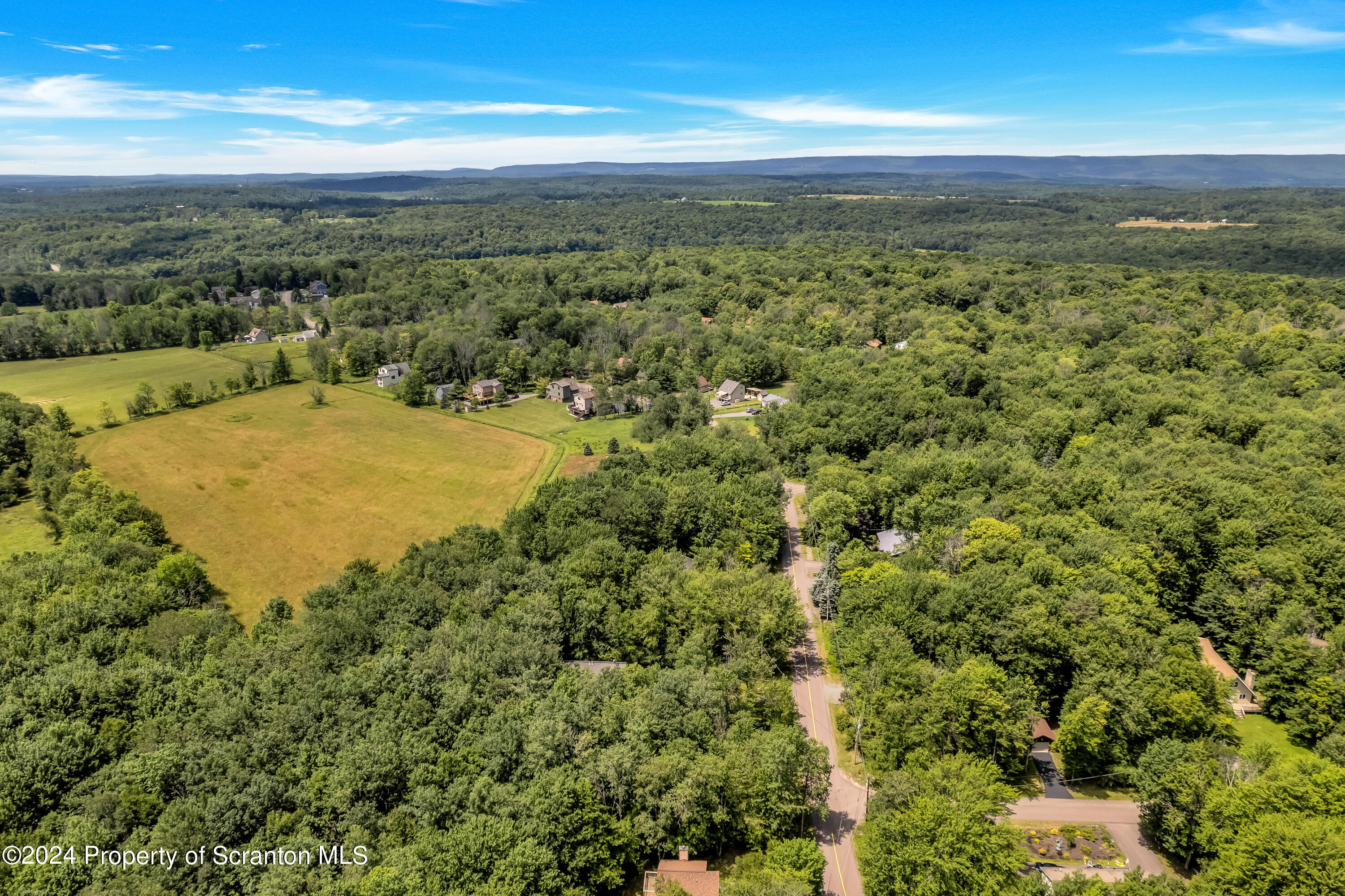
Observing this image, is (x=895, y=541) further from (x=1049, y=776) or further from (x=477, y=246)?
(x=477, y=246)

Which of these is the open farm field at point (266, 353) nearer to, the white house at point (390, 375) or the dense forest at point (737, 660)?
the white house at point (390, 375)

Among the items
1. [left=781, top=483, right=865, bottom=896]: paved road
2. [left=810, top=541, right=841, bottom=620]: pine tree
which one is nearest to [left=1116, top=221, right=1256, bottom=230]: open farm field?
[left=810, top=541, right=841, bottom=620]: pine tree

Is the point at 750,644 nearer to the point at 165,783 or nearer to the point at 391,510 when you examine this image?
the point at 165,783

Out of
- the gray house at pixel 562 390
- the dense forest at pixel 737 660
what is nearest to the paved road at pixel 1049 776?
the dense forest at pixel 737 660

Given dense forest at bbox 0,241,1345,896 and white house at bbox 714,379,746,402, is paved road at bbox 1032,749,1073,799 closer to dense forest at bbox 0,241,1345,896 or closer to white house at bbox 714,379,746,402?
dense forest at bbox 0,241,1345,896

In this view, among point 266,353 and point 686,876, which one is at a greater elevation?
point 266,353

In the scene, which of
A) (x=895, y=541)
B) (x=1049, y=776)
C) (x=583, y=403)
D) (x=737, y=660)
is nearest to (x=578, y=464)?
(x=583, y=403)
